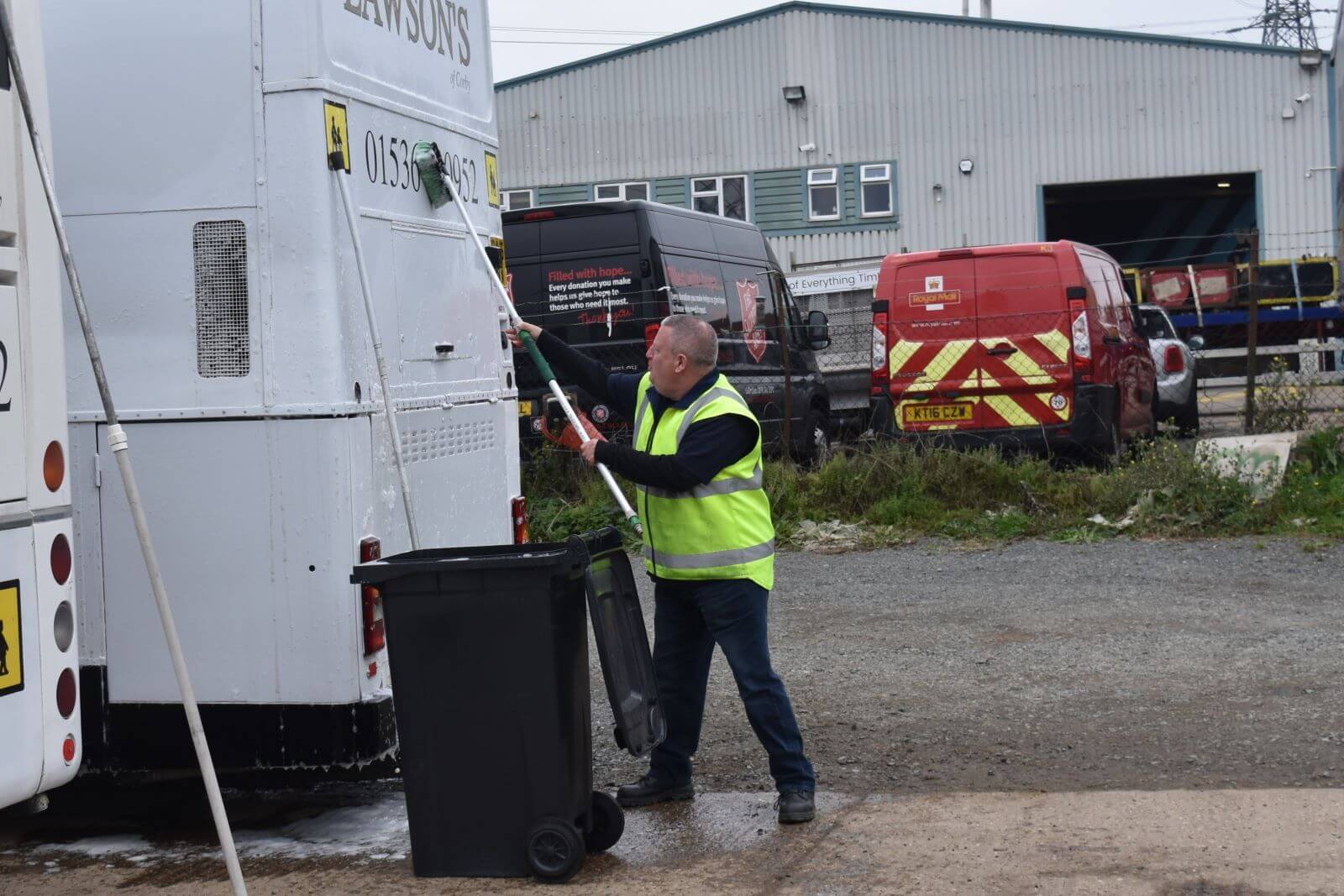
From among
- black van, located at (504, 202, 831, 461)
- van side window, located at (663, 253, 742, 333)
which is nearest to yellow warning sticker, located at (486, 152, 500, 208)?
black van, located at (504, 202, 831, 461)

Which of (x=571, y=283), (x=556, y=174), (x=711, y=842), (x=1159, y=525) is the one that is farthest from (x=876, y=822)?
(x=556, y=174)

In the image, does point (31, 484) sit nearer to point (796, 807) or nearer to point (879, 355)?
point (796, 807)

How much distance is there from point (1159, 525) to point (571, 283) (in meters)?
4.80

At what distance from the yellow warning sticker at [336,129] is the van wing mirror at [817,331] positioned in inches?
371

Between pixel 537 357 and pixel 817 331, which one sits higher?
pixel 817 331

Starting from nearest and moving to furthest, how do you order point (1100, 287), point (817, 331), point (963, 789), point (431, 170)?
point (963, 789), point (431, 170), point (1100, 287), point (817, 331)

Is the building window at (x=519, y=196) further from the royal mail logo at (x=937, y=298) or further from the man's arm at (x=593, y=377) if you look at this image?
the man's arm at (x=593, y=377)

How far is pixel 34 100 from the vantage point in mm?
4027

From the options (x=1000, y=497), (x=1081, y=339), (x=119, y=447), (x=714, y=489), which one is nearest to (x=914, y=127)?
(x=1081, y=339)

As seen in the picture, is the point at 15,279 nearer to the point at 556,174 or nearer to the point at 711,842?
the point at 711,842

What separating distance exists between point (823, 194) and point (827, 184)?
227 mm

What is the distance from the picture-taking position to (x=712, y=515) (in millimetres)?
5188

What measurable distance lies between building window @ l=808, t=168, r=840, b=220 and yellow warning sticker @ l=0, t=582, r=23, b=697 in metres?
29.4

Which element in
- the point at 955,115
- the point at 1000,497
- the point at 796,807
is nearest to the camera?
the point at 796,807
